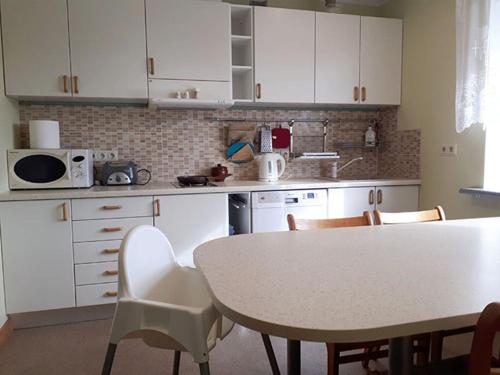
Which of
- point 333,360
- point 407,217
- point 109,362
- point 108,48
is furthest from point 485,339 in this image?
point 108,48

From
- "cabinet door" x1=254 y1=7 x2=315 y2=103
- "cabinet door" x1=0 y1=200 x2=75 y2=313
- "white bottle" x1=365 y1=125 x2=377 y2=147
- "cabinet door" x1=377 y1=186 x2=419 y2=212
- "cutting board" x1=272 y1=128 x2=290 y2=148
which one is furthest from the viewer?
"white bottle" x1=365 y1=125 x2=377 y2=147

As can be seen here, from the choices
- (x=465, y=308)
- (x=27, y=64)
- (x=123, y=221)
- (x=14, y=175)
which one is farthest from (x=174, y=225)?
(x=465, y=308)

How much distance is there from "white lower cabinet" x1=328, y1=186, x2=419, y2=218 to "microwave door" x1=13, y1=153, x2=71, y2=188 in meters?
1.84

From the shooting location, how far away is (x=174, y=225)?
2.45m

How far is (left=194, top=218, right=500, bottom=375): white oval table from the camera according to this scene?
641 mm

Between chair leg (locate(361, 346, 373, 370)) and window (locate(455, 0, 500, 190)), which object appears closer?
chair leg (locate(361, 346, 373, 370))

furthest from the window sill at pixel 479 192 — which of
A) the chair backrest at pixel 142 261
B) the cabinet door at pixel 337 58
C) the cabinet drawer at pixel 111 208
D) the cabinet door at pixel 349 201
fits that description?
the cabinet drawer at pixel 111 208

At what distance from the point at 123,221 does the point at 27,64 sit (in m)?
1.18

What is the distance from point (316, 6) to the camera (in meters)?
3.13

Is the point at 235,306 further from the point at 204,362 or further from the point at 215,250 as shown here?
the point at 215,250

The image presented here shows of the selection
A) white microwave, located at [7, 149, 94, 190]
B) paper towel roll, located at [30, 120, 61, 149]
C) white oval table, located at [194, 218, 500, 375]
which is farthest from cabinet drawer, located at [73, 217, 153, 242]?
white oval table, located at [194, 218, 500, 375]

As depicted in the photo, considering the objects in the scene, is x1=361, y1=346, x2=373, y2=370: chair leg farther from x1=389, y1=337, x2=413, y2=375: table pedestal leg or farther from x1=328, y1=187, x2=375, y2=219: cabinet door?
x1=328, y1=187, x2=375, y2=219: cabinet door

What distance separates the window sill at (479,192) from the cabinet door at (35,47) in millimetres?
2662

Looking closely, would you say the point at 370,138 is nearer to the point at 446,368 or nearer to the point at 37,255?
the point at 446,368
